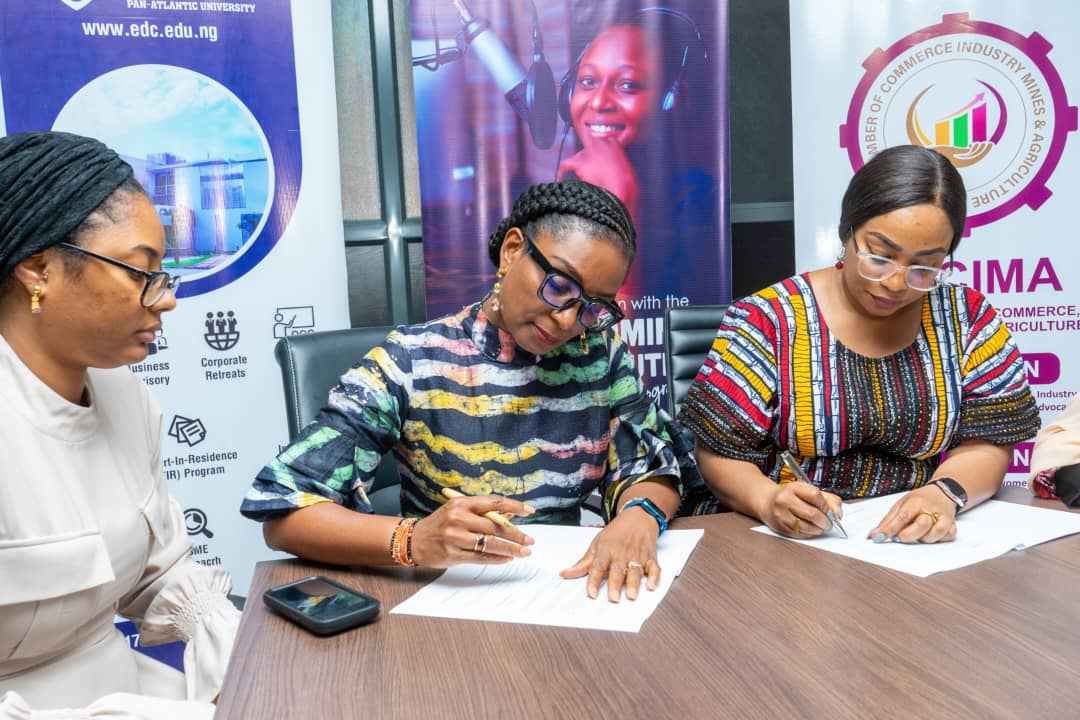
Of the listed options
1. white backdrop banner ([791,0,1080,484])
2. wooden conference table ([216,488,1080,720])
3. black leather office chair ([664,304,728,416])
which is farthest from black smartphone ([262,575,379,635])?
white backdrop banner ([791,0,1080,484])

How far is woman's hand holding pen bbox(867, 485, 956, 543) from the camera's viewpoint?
50.7 inches

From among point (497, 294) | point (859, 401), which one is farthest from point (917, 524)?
point (497, 294)

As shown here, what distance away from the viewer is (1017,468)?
3102mm

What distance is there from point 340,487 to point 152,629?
0.38m

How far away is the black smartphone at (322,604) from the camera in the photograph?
0.99 meters

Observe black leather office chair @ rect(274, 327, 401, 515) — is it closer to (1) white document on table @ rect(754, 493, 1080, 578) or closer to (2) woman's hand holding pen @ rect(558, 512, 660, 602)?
(2) woman's hand holding pen @ rect(558, 512, 660, 602)

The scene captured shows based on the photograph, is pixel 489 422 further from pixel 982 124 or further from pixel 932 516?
pixel 982 124

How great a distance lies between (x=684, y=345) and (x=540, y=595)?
1352 millimetres

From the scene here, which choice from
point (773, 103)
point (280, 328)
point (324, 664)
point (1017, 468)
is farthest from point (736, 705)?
point (773, 103)

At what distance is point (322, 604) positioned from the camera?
1.04 m

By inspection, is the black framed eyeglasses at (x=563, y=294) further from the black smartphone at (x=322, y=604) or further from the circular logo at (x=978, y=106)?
the circular logo at (x=978, y=106)

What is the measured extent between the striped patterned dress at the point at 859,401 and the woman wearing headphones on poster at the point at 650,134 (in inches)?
52.2

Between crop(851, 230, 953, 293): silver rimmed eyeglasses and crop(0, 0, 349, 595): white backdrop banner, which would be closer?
crop(851, 230, 953, 293): silver rimmed eyeglasses

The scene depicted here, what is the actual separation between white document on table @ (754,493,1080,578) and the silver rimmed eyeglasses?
43cm
